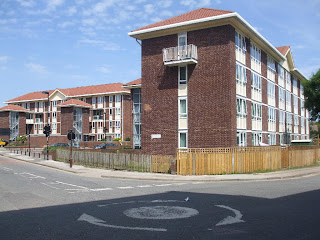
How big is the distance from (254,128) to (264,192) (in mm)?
22156

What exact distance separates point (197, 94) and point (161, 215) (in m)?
21.9

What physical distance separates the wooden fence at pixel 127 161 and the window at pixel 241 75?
12180 millimetres

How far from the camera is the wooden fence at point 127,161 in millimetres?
22781

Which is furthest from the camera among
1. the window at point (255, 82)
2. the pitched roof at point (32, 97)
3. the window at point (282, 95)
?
the pitched roof at point (32, 97)

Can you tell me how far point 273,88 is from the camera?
42.0 metres

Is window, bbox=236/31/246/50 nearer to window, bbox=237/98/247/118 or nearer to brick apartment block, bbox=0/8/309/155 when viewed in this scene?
brick apartment block, bbox=0/8/309/155

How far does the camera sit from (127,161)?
24359mm

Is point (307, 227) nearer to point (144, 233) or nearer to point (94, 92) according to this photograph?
point (144, 233)

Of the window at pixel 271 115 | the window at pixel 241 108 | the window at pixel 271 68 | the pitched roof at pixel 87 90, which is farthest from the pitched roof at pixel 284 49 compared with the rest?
the pitched roof at pixel 87 90

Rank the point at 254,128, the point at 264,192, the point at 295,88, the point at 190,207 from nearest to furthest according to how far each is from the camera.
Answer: the point at 190,207, the point at 264,192, the point at 254,128, the point at 295,88

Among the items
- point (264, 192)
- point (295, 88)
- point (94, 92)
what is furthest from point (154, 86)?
point (94, 92)

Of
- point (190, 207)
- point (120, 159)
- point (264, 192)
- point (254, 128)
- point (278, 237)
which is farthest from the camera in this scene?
point (254, 128)

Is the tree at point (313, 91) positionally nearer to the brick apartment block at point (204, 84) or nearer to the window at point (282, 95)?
the window at point (282, 95)

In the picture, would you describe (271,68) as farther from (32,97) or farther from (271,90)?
(32,97)
